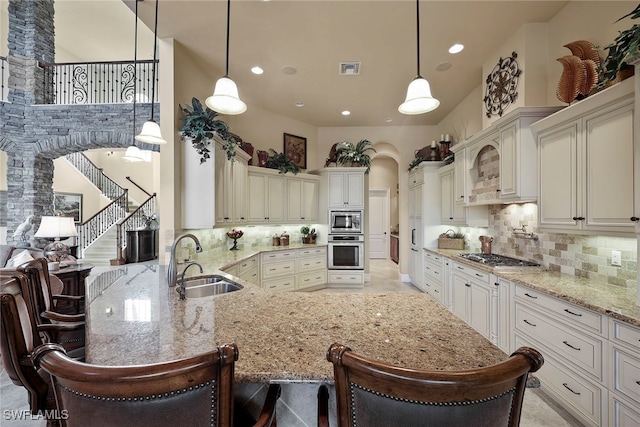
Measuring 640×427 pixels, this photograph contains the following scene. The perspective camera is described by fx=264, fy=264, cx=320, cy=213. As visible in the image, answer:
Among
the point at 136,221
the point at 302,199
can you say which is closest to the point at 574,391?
the point at 302,199

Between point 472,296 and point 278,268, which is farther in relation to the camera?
point 278,268

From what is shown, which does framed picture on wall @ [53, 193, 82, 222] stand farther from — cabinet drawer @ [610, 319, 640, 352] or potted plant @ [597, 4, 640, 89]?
potted plant @ [597, 4, 640, 89]

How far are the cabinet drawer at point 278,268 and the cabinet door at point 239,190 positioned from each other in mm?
875

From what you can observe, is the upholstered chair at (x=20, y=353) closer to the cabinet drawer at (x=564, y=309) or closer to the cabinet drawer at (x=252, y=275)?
the cabinet drawer at (x=252, y=275)

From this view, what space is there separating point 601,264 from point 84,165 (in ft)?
40.7

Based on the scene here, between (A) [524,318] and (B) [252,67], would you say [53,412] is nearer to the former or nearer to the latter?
(A) [524,318]

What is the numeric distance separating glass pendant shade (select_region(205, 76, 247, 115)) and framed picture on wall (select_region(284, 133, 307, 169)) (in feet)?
11.5

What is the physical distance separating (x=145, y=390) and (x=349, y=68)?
4023 mm

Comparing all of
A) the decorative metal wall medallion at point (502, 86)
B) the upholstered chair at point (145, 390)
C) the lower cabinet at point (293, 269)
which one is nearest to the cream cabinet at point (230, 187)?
the lower cabinet at point (293, 269)

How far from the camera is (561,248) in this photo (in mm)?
2547

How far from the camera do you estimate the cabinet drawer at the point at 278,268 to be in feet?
14.3

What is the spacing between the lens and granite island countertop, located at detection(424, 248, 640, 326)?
5.22 ft

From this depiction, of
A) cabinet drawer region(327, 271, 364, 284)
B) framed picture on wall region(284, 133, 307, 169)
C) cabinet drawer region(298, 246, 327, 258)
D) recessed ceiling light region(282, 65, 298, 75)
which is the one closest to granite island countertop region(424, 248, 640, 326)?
cabinet drawer region(327, 271, 364, 284)

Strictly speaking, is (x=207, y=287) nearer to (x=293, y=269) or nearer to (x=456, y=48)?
(x=293, y=269)
